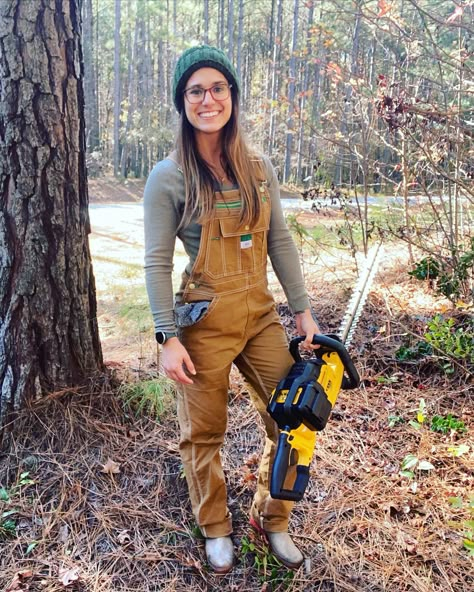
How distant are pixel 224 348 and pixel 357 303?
6.69 ft

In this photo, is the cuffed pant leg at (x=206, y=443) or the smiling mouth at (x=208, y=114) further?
the cuffed pant leg at (x=206, y=443)

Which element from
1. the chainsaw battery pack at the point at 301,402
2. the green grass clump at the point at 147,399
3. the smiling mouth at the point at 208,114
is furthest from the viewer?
the green grass clump at the point at 147,399

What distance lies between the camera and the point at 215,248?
2105mm

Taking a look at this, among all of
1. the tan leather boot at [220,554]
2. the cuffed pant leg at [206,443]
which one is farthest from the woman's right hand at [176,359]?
the tan leather boot at [220,554]

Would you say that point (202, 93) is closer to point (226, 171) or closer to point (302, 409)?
point (226, 171)

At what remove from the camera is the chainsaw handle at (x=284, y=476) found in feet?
6.13

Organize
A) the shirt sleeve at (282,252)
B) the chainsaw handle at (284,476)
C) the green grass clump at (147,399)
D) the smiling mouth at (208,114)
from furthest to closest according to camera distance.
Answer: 1. the green grass clump at (147,399)
2. the shirt sleeve at (282,252)
3. the smiling mouth at (208,114)
4. the chainsaw handle at (284,476)

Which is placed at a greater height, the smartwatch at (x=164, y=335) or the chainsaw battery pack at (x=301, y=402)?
the smartwatch at (x=164, y=335)

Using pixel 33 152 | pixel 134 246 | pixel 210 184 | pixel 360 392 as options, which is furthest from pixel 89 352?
pixel 134 246

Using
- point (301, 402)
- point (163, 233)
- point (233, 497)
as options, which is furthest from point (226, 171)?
point (233, 497)

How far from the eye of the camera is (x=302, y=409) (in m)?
1.95

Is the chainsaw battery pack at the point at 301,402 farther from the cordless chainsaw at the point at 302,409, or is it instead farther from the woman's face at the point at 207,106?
the woman's face at the point at 207,106

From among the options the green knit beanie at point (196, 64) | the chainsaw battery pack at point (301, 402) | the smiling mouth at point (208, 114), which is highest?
the green knit beanie at point (196, 64)

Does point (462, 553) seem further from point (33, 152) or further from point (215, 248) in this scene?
point (33, 152)
